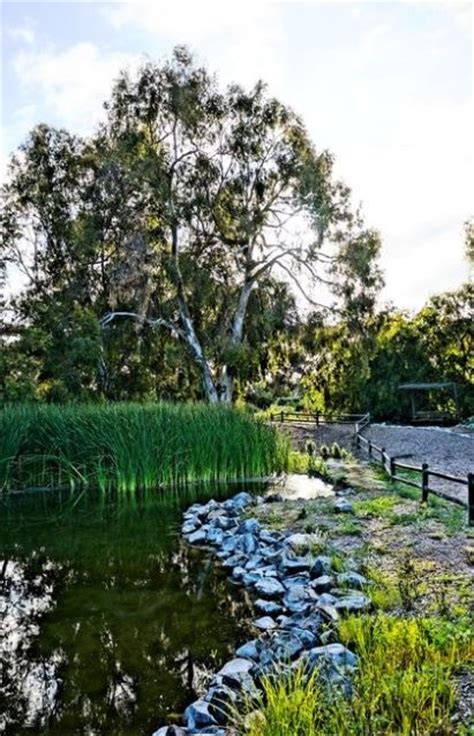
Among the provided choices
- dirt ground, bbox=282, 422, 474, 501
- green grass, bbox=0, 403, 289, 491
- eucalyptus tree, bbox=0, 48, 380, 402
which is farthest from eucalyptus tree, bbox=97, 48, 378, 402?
green grass, bbox=0, 403, 289, 491

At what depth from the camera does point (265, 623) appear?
15.1 ft

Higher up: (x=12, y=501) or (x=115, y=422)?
(x=115, y=422)

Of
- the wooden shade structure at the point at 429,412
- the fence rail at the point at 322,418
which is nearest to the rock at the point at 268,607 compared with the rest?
the fence rail at the point at 322,418

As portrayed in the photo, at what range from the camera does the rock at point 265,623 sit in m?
4.54

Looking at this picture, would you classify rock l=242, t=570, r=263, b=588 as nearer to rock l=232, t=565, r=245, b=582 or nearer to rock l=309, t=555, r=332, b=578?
rock l=232, t=565, r=245, b=582

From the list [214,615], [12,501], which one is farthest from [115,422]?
[214,615]

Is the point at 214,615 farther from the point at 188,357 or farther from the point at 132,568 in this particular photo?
the point at 188,357

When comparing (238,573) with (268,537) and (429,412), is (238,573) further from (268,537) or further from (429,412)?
(429,412)

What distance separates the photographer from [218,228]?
21.7 m

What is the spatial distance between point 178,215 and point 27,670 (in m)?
18.1

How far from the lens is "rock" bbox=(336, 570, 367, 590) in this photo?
195 inches

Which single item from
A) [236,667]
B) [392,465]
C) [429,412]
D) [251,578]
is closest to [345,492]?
[392,465]

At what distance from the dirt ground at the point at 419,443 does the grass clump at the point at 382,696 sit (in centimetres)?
506

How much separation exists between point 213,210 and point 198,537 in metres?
15.7
